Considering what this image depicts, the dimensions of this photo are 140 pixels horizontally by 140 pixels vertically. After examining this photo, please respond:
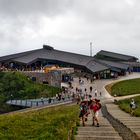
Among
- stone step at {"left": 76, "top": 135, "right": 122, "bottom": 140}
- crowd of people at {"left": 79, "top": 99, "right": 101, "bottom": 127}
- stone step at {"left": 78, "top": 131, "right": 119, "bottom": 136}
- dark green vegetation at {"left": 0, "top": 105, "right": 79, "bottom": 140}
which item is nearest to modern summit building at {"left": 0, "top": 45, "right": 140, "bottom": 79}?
crowd of people at {"left": 79, "top": 99, "right": 101, "bottom": 127}

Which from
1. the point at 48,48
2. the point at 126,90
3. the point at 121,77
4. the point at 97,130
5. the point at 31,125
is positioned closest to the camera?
the point at 97,130

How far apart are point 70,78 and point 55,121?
62.3 meters

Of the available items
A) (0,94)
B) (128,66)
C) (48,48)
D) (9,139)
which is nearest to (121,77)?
(128,66)

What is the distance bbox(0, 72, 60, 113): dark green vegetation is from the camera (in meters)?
81.8

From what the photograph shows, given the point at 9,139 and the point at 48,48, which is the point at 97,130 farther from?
the point at 48,48

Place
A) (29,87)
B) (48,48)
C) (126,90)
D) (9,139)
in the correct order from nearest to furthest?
1. (9,139)
2. (126,90)
3. (29,87)
4. (48,48)

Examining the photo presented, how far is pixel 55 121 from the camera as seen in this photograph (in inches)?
1142

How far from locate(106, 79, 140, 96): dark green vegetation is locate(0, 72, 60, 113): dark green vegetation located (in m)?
10.9

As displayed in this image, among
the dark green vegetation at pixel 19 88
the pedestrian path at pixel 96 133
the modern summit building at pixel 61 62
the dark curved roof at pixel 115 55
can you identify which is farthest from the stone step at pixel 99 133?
the dark curved roof at pixel 115 55

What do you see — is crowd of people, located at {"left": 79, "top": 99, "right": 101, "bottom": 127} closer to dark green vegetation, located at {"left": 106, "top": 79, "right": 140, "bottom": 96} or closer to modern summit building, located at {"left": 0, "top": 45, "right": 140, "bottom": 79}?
dark green vegetation, located at {"left": 106, "top": 79, "right": 140, "bottom": 96}

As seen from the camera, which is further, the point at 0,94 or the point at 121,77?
the point at 121,77

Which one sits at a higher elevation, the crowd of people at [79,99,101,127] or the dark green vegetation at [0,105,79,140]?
the crowd of people at [79,99,101,127]

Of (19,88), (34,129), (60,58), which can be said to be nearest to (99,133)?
(34,129)

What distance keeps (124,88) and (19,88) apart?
21302 millimetres
